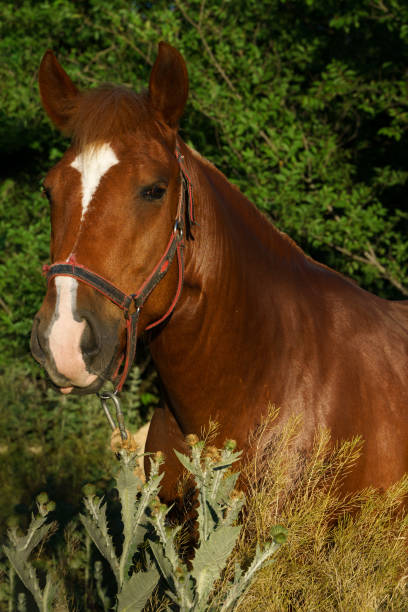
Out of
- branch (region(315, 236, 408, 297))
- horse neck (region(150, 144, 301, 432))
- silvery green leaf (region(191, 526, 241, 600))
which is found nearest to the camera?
silvery green leaf (region(191, 526, 241, 600))

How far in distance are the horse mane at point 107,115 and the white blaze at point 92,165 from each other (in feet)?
0.10

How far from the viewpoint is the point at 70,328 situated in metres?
1.60

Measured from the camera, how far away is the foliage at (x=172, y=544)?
57.8 inches

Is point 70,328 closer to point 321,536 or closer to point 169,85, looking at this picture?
point 169,85

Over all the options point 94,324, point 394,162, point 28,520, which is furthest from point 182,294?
point 394,162

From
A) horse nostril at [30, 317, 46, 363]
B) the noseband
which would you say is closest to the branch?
the noseband

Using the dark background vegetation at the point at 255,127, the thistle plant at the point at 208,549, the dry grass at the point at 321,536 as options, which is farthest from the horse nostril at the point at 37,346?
the dark background vegetation at the point at 255,127

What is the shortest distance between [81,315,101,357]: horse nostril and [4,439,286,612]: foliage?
30 cm

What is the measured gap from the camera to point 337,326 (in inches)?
92.1

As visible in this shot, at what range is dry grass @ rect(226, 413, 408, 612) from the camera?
1713 millimetres

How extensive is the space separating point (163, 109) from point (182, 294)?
0.64 meters

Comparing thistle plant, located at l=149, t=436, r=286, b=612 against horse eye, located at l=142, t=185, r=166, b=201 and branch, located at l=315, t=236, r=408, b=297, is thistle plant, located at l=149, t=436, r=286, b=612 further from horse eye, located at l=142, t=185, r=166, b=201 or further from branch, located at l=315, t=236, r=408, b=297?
branch, located at l=315, t=236, r=408, b=297

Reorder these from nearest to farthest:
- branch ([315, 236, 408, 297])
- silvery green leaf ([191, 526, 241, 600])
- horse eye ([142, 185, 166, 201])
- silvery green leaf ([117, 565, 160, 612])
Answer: silvery green leaf ([191, 526, 241, 600]) → silvery green leaf ([117, 565, 160, 612]) → horse eye ([142, 185, 166, 201]) → branch ([315, 236, 408, 297])

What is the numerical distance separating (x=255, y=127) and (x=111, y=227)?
3.32 m
